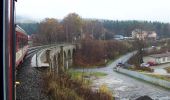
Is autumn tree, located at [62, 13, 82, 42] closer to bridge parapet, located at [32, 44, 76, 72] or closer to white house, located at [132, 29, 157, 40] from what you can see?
bridge parapet, located at [32, 44, 76, 72]

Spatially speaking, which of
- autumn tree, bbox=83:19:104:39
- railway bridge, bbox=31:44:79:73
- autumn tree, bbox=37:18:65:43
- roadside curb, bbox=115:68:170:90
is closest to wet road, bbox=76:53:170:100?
roadside curb, bbox=115:68:170:90

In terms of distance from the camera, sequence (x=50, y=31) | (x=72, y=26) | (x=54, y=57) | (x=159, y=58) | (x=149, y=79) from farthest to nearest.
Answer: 1. (x=159, y=58)
2. (x=72, y=26)
3. (x=50, y=31)
4. (x=149, y=79)
5. (x=54, y=57)

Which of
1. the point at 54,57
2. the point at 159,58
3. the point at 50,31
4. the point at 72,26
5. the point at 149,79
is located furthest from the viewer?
the point at 159,58

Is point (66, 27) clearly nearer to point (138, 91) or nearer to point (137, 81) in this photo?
point (137, 81)

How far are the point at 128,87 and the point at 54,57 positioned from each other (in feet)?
26.5

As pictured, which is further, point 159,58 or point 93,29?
point 93,29

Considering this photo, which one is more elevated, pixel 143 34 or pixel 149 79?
pixel 143 34

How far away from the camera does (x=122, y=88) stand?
22.3 metres

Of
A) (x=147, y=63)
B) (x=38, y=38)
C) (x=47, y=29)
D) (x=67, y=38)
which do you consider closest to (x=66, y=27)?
(x=67, y=38)

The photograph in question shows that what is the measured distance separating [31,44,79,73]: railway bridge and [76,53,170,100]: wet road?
101 inches

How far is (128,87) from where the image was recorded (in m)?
22.2

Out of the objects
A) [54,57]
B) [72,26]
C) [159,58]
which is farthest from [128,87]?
[72,26]

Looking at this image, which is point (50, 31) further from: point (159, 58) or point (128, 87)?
point (159, 58)

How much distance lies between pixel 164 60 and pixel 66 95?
25457mm
